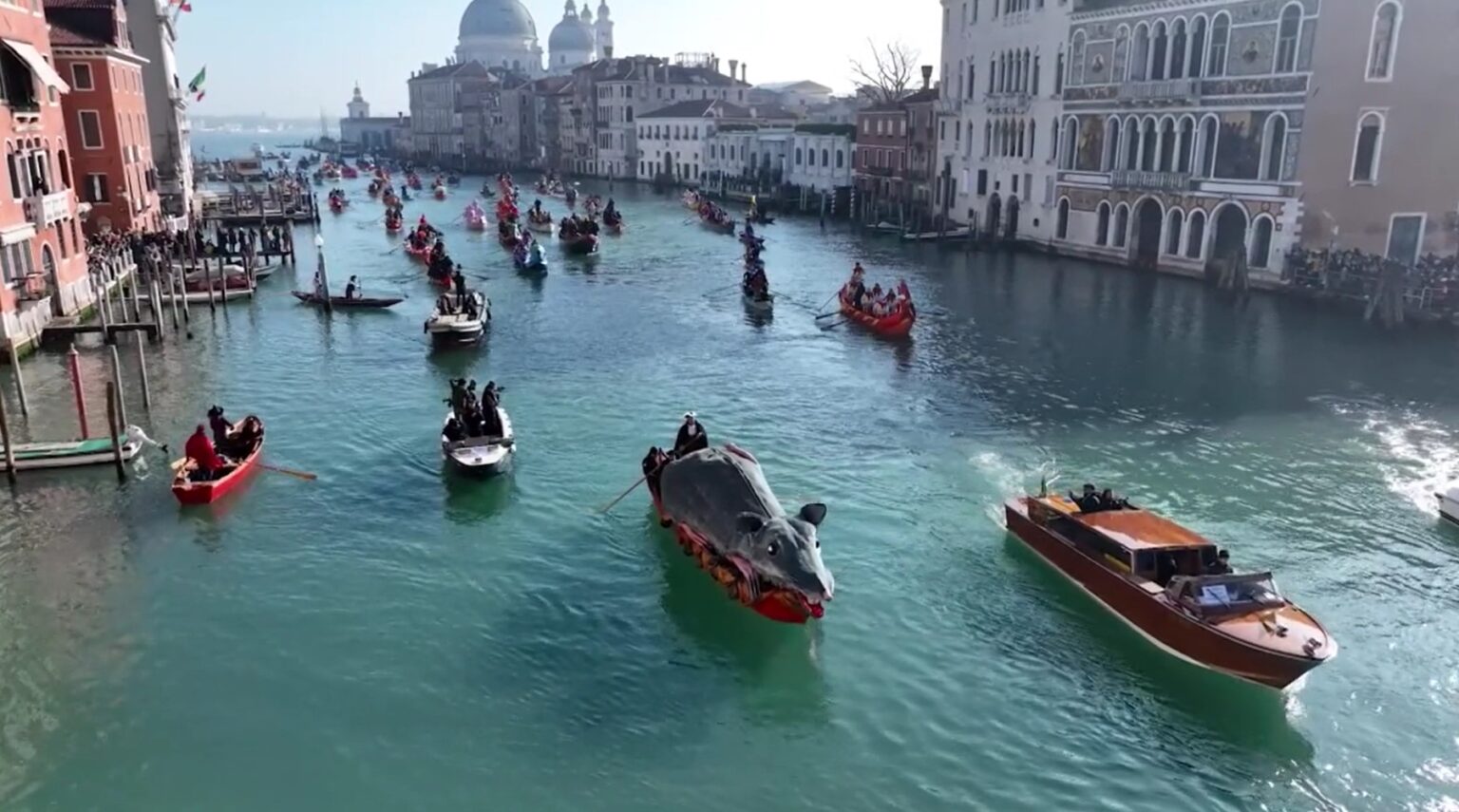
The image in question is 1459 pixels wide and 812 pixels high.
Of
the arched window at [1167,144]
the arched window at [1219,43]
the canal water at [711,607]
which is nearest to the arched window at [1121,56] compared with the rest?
the arched window at [1167,144]

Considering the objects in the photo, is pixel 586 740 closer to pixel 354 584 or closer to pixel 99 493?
pixel 354 584

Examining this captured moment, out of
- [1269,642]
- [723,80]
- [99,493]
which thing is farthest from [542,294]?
[723,80]

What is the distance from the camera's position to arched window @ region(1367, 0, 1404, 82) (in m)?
32.6

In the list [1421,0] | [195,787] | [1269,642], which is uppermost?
[1421,0]

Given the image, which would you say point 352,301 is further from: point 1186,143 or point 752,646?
point 1186,143

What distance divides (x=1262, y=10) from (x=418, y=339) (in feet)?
95.9

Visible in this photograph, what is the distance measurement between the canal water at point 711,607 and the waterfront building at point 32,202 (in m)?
1.74

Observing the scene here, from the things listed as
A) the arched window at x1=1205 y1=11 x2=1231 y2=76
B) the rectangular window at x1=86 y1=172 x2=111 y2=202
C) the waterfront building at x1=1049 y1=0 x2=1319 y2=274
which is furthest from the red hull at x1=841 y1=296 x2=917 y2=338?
the rectangular window at x1=86 y1=172 x2=111 y2=202

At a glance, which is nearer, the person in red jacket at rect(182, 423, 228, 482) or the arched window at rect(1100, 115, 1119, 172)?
the person in red jacket at rect(182, 423, 228, 482)

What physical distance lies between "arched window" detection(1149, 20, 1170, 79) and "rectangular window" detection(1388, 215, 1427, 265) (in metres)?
10.1

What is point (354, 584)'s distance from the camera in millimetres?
14547

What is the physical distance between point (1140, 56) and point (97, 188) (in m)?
40.0

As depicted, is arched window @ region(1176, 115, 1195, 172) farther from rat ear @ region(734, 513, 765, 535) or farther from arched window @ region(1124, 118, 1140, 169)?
rat ear @ region(734, 513, 765, 535)

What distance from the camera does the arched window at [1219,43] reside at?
3691cm
